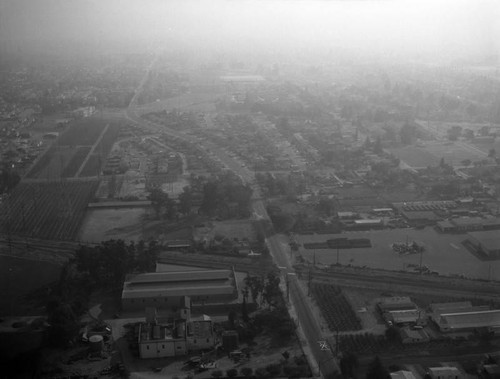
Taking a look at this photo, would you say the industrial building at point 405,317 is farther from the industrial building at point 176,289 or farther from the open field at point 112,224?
the open field at point 112,224

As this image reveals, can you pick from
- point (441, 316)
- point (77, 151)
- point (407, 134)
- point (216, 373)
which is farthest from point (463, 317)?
point (77, 151)

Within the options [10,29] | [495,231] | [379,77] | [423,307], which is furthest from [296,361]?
[379,77]

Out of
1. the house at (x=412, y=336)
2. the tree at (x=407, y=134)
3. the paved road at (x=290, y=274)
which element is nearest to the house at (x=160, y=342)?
the paved road at (x=290, y=274)

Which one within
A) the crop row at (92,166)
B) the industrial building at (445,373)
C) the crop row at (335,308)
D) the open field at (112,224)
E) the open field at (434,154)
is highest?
the industrial building at (445,373)

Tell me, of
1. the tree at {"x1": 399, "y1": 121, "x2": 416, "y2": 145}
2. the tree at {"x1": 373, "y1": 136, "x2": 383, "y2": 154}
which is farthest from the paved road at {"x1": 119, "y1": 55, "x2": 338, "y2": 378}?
the tree at {"x1": 399, "y1": 121, "x2": 416, "y2": 145}

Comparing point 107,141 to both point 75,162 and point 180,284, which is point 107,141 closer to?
point 75,162

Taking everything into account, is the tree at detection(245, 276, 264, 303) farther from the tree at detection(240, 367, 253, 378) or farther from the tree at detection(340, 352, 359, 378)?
the tree at detection(340, 352, 359, 378)
